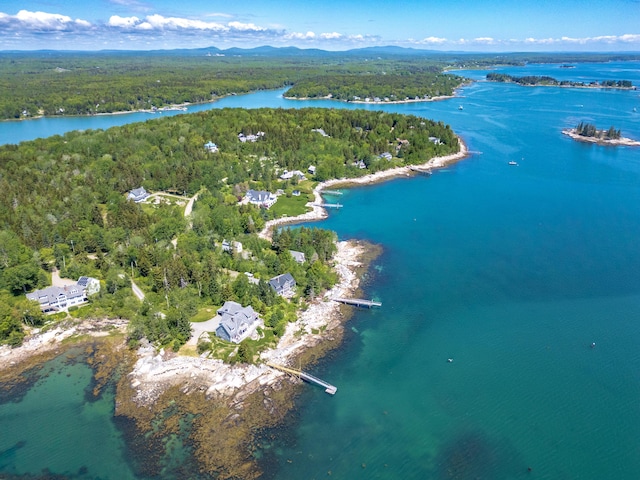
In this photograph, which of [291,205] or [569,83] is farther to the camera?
[569,83]

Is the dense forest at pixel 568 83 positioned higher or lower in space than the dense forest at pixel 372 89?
higher

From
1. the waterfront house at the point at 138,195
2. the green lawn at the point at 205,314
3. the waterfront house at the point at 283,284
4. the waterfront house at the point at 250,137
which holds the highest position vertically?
the waterfront house at the point at 250,137

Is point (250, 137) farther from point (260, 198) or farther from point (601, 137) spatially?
point (601, 137)

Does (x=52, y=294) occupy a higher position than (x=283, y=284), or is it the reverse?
(x=283, y=284)

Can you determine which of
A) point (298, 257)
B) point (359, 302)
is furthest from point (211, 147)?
point (359, 302)

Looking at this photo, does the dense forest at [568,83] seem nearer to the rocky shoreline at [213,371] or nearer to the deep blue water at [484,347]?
the deep blue water at [484,347]

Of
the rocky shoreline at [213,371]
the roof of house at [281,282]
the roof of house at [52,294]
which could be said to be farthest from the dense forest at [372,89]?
the rocky shoreline at [213,371]
